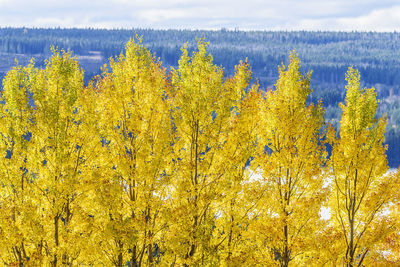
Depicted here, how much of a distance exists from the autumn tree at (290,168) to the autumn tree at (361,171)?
3.62 ft

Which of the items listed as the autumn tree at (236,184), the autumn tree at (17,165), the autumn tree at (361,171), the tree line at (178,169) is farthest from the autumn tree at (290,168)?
the autumn tree at (17,165)

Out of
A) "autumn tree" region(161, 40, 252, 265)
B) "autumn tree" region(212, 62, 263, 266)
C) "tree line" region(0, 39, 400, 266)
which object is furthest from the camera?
"autumn tree" region(212, 62, 263, 266)

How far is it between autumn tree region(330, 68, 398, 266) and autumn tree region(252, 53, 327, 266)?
3.62 ft

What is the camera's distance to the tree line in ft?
69.3

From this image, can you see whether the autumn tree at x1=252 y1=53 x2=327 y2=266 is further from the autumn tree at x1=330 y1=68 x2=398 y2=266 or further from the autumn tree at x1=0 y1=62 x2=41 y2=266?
the autumn tree at x1=0 y1=62 x2=41 y2=266

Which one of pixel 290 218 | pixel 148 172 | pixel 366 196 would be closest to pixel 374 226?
pixel 366 196

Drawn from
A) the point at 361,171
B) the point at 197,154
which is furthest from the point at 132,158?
the point at 361,171

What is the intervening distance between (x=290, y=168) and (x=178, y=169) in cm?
542

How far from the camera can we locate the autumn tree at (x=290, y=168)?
22.5 m

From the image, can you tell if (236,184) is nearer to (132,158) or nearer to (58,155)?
(132,158)

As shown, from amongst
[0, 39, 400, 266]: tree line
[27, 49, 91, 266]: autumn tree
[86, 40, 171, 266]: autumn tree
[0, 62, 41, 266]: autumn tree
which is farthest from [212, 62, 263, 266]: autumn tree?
[0, 62, 41, 266]: autumn tree

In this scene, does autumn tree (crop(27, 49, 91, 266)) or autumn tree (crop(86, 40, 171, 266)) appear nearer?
autumn tree (crop(27, 49, 91, 266))

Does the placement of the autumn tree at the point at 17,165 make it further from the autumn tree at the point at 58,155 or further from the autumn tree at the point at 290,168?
the autumn tree at the point at 290,168

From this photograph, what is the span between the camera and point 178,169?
882 inches
